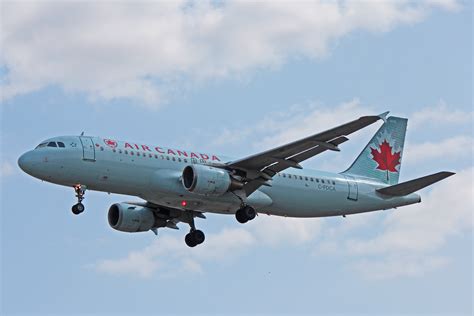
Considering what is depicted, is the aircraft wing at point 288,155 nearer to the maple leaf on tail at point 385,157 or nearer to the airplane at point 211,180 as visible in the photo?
the airplane at point 211,180

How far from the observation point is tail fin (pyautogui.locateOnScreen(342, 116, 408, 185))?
53.0 m

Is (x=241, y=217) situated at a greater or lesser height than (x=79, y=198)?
greater

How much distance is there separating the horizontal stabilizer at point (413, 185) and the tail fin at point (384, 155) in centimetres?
218

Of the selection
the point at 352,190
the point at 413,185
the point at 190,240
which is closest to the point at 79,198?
the point at 190,240

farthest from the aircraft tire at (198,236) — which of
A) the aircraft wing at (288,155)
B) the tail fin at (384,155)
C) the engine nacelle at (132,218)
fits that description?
the tail fin at (384,155)

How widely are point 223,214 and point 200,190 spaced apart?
12.7 ft

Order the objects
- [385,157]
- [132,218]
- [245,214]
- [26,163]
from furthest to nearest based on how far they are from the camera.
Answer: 1. [385,157]
2. [132,218]
3. [245,214]
4. [26,163]

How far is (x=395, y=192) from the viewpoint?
50.6 m

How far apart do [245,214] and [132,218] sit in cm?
682

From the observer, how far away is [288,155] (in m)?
45.1

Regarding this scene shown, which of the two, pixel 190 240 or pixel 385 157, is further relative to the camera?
pixel 385 157

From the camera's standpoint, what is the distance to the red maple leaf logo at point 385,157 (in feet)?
177

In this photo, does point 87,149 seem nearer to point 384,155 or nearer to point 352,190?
point 352,190

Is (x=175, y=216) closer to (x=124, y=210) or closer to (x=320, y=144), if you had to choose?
(x=124, y=210)
